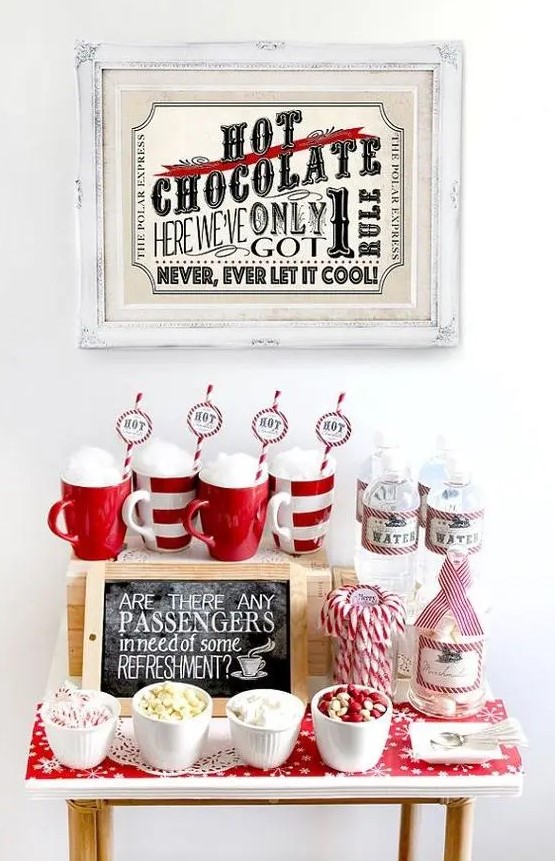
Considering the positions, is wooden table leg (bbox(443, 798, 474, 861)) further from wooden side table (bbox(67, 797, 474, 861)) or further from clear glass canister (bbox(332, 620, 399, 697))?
clear glass canister (bbox(332, 620, 399, 697))

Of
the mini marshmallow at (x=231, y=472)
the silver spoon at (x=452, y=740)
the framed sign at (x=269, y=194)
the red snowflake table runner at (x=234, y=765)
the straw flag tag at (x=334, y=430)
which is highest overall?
the framed sign at (x=269, y=194)

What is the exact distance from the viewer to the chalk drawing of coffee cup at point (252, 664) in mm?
1542

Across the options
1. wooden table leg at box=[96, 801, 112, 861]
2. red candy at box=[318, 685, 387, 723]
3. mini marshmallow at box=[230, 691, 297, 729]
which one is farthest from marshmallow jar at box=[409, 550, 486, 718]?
wooden table leg at box=[96, 801, 112, 861]

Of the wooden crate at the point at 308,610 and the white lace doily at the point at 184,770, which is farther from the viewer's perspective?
the wooden crate at the point at 308,610

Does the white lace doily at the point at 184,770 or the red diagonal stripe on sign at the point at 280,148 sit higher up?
the red diagonal stripe on sign at the point at 280,148

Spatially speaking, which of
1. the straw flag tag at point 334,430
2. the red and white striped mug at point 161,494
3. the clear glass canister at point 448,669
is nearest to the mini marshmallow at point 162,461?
the red and white striped mug at point 161,494

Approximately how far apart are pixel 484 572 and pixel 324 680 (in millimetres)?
392

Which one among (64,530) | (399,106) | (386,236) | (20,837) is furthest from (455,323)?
(20,837)

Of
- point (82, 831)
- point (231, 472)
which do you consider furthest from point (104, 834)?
point (231, 472)

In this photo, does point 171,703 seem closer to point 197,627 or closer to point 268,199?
point 197,627

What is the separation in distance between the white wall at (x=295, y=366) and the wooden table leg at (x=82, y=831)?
18.8 inches

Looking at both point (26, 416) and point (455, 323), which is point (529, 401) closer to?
point (455, 323)

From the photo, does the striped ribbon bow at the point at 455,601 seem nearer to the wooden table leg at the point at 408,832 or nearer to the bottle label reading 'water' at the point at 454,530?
the bottle label reading 'water' at the point at 454,530

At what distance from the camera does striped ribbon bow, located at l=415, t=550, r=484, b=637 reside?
1.49 metres
